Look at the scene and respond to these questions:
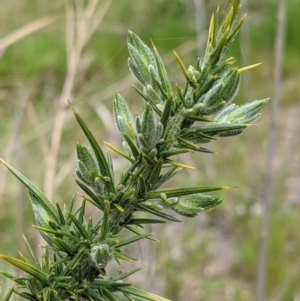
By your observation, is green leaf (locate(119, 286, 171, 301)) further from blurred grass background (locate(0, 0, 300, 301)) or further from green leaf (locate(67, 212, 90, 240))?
blurred grass background (locate(0, 0, 300, 301))

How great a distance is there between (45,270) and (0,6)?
5.61 meters

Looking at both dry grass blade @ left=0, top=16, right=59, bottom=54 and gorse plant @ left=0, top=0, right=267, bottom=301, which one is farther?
dry grass blade @ left=0, top=16, right=59, bottom=54

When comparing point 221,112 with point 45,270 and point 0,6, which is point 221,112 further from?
point 0,6

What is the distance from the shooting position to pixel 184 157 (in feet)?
9.84

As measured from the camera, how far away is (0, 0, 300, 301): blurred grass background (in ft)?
7.13

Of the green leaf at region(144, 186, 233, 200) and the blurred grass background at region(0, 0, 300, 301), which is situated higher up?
the blurred grass background at region(0, 0, 300, 301)

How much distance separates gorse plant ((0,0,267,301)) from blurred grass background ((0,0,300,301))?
652mm

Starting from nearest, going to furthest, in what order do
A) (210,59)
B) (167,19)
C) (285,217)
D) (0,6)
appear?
(210,59), (285,217), (167,19), (0,6)

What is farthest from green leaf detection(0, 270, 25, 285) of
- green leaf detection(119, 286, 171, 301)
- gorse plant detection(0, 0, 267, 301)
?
green leaf detection(119, 286, 171, 301)

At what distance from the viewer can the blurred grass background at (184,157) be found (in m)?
2.17

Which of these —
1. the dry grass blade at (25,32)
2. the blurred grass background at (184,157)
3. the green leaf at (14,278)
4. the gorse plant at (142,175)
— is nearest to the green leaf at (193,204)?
the gorse plant at (142,175)

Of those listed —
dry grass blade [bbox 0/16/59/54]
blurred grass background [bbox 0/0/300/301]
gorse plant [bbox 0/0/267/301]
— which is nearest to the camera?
gorse plant [bbox 0/0/267/301]

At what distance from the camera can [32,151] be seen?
3.11 meters

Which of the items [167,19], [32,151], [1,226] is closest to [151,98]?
[1,226]
